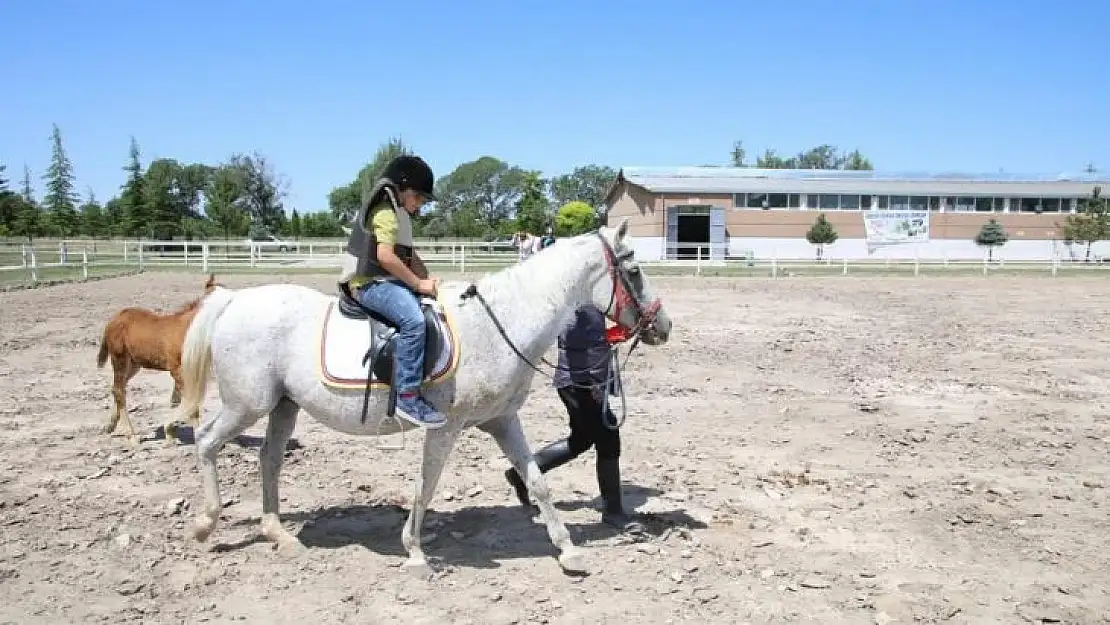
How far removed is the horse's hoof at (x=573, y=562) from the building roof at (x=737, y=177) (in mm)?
45571

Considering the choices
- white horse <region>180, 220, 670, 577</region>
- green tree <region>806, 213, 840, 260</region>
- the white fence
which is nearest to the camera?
white horse <region>180, 220, 670, 577</region>

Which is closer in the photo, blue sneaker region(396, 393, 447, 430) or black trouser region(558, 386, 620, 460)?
blue sneaker region(396, 393, 447, 430)

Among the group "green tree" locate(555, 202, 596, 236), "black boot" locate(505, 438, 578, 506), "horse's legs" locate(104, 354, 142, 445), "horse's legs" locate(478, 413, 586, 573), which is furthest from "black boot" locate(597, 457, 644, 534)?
"horse's legs" locate(104, 354, 142, 445)

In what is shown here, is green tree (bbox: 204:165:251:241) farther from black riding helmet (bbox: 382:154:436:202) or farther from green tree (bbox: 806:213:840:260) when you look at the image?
black riding helmet (bbox: 382:154:436:202)

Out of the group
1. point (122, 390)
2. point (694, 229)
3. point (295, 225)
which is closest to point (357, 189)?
point (295, 225)

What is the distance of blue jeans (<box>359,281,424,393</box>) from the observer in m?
4.83

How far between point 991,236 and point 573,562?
54925mm

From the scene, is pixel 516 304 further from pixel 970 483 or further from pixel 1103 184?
pixel 1103 184

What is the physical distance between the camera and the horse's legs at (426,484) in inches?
200

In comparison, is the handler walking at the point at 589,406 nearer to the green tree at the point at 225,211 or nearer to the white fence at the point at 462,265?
the white fence at the point at 462,265

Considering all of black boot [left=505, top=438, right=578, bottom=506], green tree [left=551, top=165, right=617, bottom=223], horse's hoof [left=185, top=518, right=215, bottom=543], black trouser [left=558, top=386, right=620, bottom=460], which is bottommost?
horse's hoof [left=185, top=518, right=215, bottom=543]

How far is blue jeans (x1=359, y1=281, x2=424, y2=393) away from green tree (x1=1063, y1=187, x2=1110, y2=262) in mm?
57098

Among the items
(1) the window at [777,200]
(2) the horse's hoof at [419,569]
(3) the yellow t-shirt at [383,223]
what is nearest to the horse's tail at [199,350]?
(3) the yellow t-shirt at [383,223]

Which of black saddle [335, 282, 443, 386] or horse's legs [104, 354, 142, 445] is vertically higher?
black saddle [335, 282, 443, 386]
